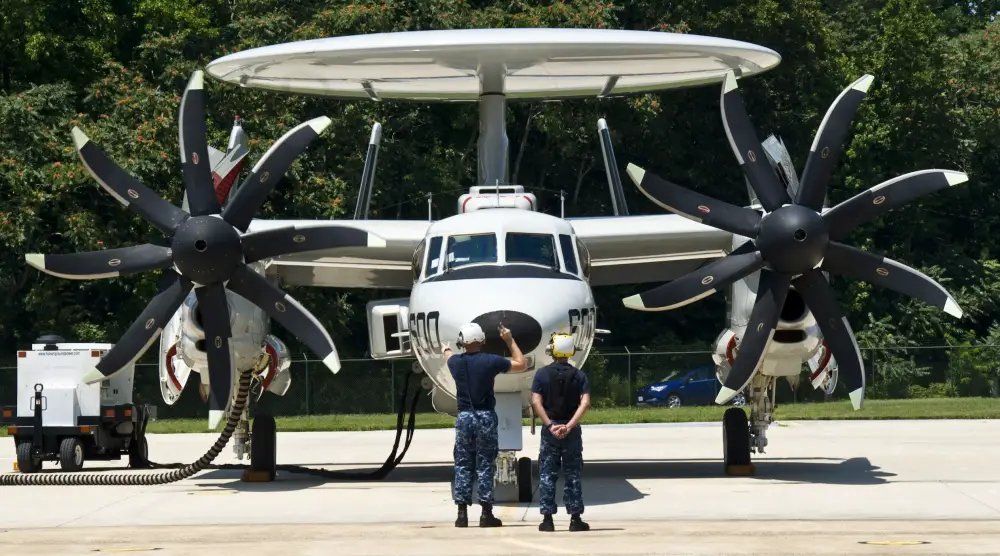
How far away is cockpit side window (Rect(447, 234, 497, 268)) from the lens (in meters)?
18.3

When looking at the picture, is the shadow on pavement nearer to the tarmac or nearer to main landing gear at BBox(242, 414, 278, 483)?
Answer: the tarmac

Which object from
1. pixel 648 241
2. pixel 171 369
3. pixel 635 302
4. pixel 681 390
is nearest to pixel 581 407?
pixel 635 302

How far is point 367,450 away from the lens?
93.0 ft

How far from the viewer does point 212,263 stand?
1920 cm

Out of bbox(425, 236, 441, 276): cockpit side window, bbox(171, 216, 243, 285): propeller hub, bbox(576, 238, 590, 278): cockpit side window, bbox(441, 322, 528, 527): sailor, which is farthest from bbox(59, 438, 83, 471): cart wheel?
bbox(441, 322, 528, 527): sailor

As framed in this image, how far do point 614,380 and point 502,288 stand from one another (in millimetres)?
27182

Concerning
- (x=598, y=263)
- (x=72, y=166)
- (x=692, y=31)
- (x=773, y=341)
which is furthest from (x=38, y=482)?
(x=692, y=31)

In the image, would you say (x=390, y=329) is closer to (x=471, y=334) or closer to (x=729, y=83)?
(x=471, y=334)

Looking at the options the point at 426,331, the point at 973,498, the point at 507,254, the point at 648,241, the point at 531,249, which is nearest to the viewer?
the point at 973,498

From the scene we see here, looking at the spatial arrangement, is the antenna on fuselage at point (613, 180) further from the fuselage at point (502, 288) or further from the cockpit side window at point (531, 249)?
the cockpit side window at point (531, 249)

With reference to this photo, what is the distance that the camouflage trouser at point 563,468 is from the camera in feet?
46.8

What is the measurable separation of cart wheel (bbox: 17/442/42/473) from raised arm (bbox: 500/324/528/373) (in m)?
9.61

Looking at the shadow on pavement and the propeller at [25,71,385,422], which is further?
the shadow on pavement

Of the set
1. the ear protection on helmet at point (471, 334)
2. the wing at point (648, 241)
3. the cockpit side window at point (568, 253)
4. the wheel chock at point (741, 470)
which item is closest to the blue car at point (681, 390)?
the wing at point (648, 241)
